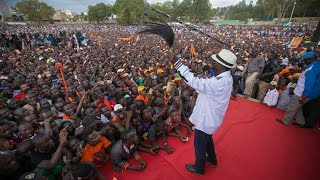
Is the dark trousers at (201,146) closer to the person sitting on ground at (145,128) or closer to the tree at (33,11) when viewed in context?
the person sitting on ground at (145,128)

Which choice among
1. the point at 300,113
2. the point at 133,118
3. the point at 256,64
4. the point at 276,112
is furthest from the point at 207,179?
the point at 256,64

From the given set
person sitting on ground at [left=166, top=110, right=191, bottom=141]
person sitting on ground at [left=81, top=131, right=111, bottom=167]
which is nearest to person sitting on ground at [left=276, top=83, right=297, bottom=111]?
person sitting on ground at [left=166, top=110, right=191, bottom=141]

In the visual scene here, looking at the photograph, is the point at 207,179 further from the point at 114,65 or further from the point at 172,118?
the point at 114,65

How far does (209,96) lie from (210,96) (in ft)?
0.04

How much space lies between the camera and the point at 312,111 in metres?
4.12

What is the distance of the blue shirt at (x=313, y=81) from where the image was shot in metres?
3.70

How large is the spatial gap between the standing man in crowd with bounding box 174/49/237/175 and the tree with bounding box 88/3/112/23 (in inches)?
2932

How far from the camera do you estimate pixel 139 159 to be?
128 inches

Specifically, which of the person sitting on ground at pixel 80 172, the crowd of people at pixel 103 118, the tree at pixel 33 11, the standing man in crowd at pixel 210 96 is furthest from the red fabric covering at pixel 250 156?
the tree at pixel 33 11

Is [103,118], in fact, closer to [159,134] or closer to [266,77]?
[159,134]

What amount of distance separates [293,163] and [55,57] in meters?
11.4

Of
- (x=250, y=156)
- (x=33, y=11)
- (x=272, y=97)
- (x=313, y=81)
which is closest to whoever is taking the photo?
(x=250, y=156)

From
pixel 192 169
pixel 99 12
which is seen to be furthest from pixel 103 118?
pixel 99 12

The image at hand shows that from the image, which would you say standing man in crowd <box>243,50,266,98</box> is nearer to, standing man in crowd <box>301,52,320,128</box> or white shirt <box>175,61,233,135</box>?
standing man in crowd <box>301,52,320,128</box>
